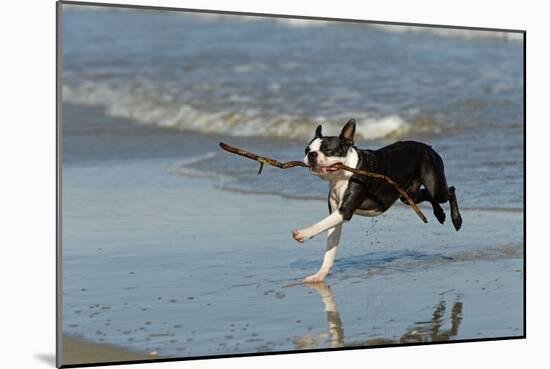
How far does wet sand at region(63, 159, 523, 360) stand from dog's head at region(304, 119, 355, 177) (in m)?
0.75

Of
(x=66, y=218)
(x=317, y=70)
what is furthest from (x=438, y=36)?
(x=66, y=218)

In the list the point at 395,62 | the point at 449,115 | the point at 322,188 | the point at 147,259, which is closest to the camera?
the point at 147,259

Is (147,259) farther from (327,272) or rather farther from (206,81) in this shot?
(206,81)

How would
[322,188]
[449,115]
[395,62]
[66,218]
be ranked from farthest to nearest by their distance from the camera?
[395,62]
[449,115]
[322,188]
[66,218]

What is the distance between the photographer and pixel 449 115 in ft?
35.2

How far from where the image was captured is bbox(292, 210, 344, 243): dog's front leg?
5.80 meters

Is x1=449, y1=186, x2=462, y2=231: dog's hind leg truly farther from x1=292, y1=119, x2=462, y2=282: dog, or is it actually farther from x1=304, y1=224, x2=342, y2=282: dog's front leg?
x1=304, y1=224, x2=342, y2=282: dog's front leg

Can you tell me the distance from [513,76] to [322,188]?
3.24 metres

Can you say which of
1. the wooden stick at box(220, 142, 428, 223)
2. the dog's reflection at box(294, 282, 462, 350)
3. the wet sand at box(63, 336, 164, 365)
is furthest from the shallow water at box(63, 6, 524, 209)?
the wet sand at box(63, 336, 164, 365)

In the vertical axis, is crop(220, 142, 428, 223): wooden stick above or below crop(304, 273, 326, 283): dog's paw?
above

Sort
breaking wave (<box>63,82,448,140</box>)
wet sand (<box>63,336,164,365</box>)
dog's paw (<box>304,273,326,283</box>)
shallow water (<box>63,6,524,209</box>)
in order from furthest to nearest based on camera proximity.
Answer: breaking wave (<box>63,82,448,140</box>)
shallow water (<box>63,6,524,209</box>)
dog's paw (<box>304,273,326,283</box>)
wet sand (<box>63,336,164,365</box>)

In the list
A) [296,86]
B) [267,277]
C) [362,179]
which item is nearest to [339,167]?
[362,179]

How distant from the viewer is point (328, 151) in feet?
19.4

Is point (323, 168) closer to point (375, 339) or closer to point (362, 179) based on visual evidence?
point (362, 179)
